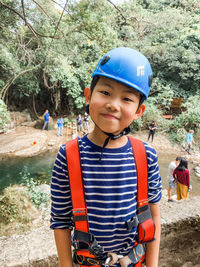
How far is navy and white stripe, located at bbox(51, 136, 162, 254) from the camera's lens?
94 cm

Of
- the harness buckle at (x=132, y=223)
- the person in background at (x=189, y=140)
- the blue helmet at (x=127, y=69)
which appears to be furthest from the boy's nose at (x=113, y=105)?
the person in background at (x=189, y=140)

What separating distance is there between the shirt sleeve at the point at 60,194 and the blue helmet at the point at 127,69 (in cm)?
46

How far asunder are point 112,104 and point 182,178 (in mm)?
4105

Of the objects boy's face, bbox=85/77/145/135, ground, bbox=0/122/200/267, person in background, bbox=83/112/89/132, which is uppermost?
boy's face, bbox=85/77/145/135

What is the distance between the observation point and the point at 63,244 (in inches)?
39.1

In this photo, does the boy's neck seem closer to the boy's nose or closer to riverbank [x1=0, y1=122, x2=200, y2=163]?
the boy's nose

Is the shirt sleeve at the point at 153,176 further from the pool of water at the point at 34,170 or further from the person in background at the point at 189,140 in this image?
the person in background at the point at 189,140

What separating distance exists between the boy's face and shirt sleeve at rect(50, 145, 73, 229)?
10.6 inches

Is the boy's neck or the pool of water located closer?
the boy's neck

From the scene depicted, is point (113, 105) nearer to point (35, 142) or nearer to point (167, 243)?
point (167, 243)

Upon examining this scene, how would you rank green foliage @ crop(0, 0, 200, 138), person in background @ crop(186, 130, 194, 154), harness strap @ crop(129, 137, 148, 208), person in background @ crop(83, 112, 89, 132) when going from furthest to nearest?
person in background @ crop(83, 112, 89, 132) < green foliage @ crop(0, 0, 200, 138) < person in background @ crop(186, 130, 194, 154) < harness strap @ crop(129, 137, 148, 208)

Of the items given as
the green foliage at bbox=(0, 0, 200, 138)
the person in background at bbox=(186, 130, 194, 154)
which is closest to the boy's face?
the green foliage at bbox=(0, 0, 200, 138)

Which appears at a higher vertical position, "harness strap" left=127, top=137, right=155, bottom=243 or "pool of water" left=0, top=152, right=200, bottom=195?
"harness strap" left=127, top=137, right=155, bottom=243

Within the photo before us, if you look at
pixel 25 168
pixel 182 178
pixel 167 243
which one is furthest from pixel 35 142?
pixel 167 243
